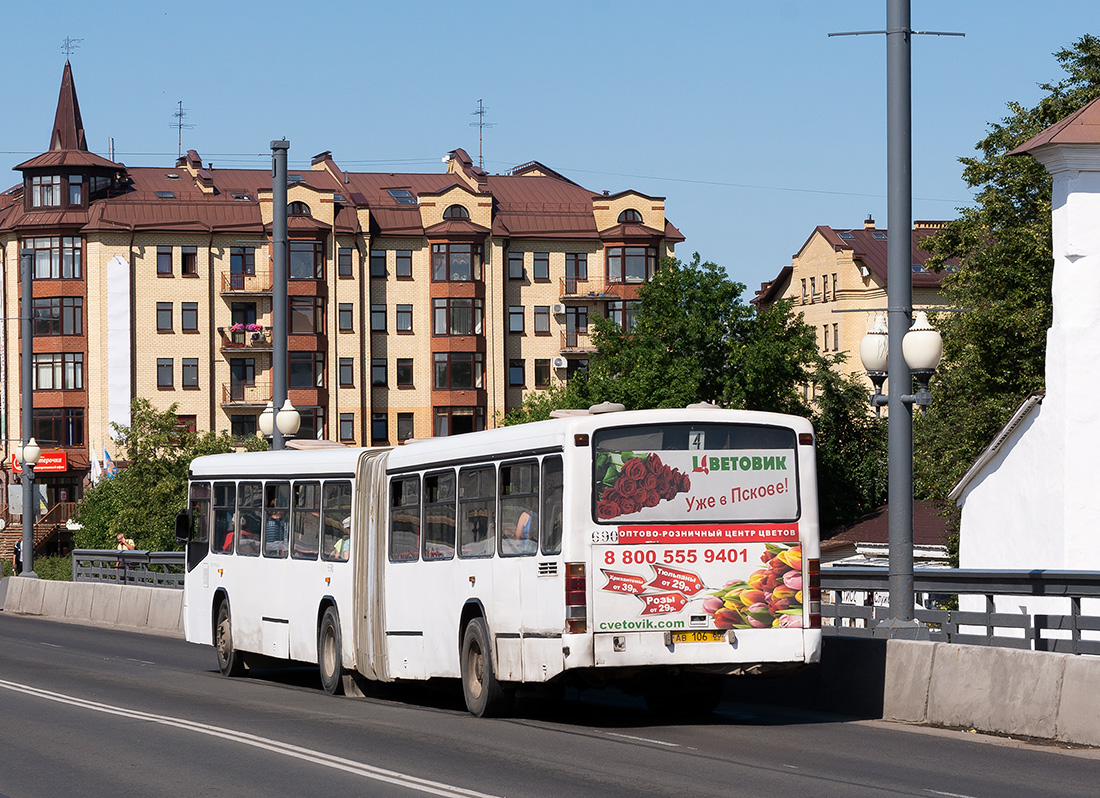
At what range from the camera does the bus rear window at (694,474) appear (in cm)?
1512

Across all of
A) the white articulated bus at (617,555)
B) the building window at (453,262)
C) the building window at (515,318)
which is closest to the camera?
→ the white articulated bus at (617,555)

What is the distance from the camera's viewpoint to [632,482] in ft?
49.8

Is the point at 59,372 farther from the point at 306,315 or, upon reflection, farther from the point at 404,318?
the point at 404,318

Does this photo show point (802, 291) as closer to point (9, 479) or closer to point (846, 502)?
point (846, 502)

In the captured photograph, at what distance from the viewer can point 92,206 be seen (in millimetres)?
88938

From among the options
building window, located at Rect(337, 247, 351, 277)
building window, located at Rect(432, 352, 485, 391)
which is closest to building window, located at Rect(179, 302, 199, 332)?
building window, located at Rect(337, 247, 351, 277)

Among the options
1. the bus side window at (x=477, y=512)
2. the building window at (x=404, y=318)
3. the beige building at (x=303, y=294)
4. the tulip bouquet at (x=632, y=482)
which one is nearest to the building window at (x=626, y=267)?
the beige building at (x=303, y=294)

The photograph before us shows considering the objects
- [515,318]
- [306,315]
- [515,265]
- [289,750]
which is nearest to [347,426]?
[306,315]

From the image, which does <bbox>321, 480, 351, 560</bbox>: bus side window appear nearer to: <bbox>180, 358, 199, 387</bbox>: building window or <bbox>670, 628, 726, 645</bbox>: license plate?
<bbox>670, 628, 726, 645</bbox>: license plate

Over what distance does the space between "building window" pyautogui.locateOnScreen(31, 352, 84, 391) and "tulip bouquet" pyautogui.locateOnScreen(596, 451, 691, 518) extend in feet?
250

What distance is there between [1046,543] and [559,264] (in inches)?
2470

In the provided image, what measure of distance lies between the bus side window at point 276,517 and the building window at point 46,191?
71770 millimetres

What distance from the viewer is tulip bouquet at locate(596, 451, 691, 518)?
49.4 ft

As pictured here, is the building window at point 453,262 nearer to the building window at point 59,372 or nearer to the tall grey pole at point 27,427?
the building window at point 59,372
